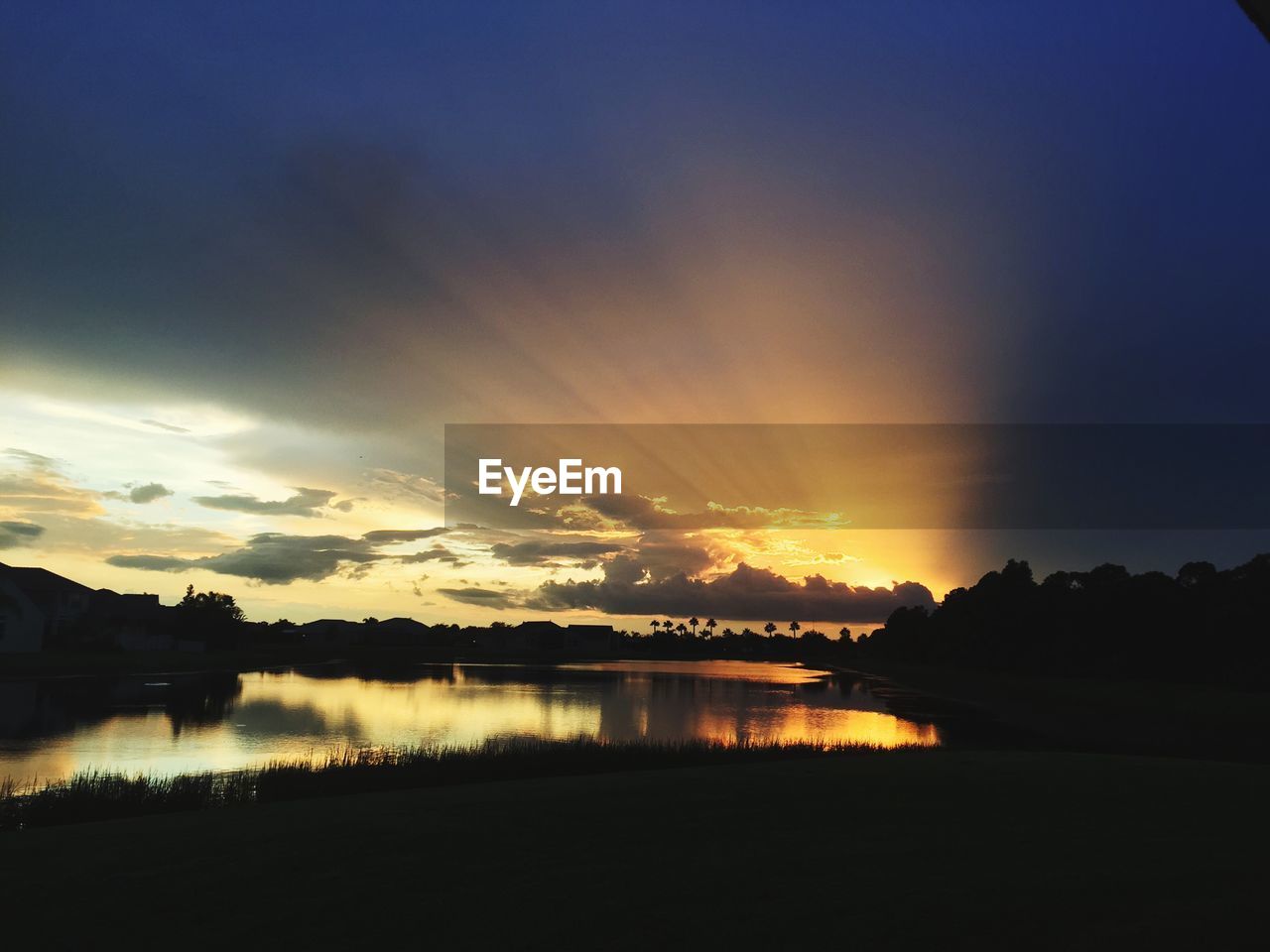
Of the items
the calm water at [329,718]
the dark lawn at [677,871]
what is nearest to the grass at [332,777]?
the dark lawn at [677,871]

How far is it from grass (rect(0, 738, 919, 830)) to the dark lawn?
5.65 metres

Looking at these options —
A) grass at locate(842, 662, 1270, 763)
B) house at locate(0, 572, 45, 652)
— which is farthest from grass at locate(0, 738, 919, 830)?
house at locate(0, 572, 45, 652)

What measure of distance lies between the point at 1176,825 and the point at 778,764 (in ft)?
35.8

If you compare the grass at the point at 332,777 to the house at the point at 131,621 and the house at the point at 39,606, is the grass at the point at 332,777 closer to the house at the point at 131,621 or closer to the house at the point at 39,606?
the house at the point at 39,606

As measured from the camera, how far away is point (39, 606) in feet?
305

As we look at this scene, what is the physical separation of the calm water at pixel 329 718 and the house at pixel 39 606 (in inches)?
599

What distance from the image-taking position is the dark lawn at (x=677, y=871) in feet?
30.4

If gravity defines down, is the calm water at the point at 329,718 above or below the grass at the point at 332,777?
below

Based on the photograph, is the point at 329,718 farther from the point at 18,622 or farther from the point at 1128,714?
the point at 1128,714

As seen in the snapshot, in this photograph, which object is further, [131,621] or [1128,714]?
[131,621]

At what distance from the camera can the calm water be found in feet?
126

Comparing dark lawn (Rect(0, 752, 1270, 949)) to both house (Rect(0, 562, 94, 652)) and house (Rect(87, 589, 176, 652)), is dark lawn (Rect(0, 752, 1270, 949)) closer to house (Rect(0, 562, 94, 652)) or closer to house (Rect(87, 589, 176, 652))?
house (Rect(0, 562, 94, 652))

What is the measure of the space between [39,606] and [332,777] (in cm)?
8678

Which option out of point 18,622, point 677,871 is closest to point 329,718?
point 18,622
